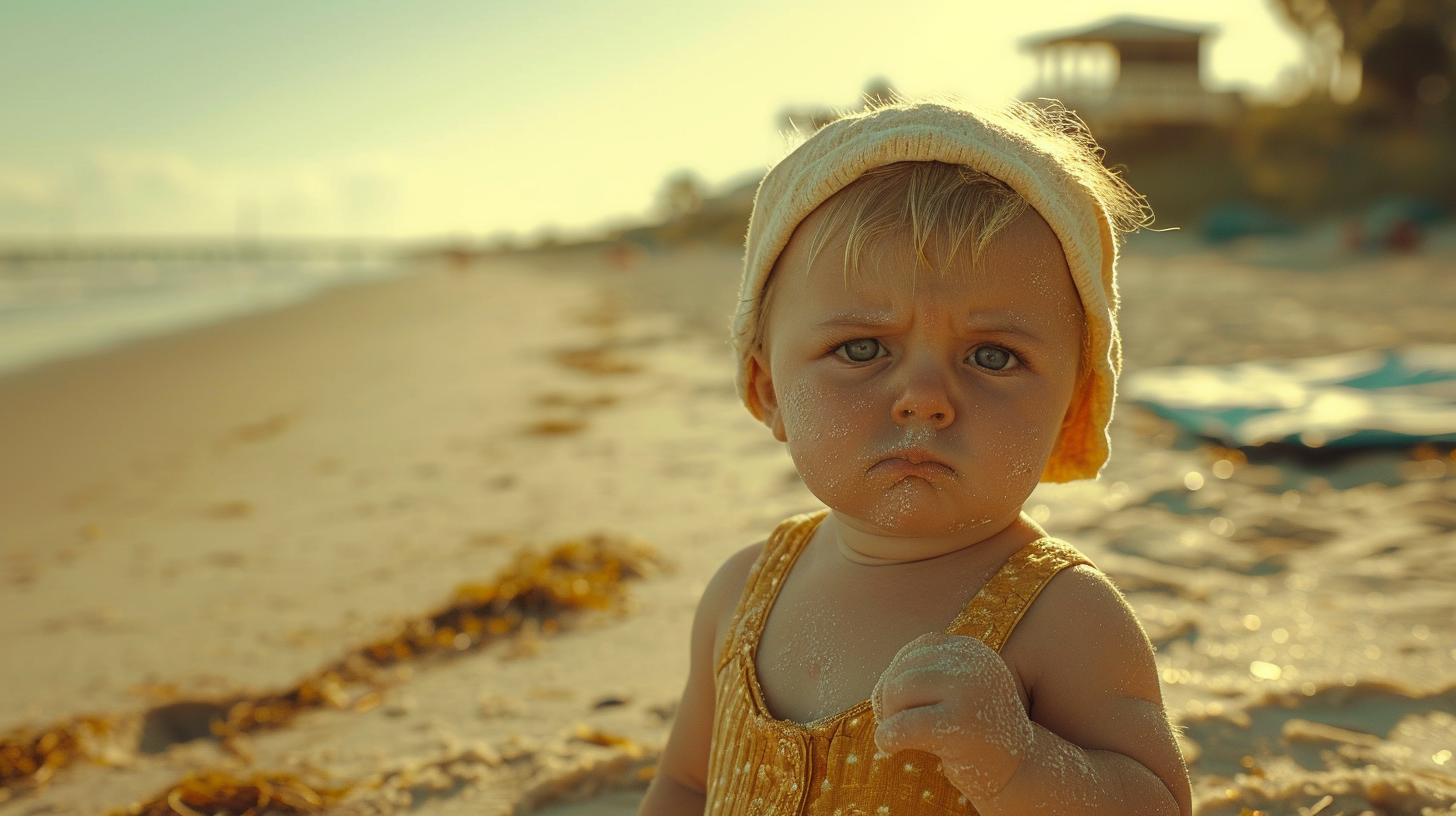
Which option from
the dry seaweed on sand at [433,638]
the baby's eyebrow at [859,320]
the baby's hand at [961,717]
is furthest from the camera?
the dry seaweed on sand at [433,638]

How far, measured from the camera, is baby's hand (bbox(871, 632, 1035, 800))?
1.13 m

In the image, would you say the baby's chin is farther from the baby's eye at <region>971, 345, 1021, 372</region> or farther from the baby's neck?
the baby's eye at <region>971, 345, 1021, 372</region>

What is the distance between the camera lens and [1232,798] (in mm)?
2023

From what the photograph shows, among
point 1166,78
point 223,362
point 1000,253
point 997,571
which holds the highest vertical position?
point 1166,78

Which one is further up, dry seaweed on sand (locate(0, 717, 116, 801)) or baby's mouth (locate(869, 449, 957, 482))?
baby's mouth (locate(869, 449, 957, 482))

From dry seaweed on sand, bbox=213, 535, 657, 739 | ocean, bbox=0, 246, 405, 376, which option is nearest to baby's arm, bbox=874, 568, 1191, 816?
dry seaweed on sand, bbox=213, 535, 657, 739

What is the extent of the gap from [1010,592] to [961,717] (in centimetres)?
28

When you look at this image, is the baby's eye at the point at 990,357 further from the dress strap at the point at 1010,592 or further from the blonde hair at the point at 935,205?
the dress strap at the point at 1010,592

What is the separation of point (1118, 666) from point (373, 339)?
13276 millimetres

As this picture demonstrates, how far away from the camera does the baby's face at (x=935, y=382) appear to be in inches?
51.3

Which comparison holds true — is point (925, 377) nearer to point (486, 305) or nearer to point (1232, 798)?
point (1232, 798)

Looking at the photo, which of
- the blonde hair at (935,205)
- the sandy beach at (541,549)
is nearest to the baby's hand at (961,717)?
the blonde hair at (935,205)

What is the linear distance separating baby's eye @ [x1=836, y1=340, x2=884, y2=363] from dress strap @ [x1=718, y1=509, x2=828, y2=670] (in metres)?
0.42

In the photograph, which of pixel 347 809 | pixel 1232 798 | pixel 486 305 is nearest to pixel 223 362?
pixel 486 305
